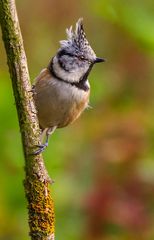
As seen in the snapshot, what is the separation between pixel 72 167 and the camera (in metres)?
5.45

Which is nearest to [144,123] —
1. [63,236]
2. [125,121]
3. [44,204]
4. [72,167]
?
[125,121]

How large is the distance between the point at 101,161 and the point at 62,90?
109 centimetres

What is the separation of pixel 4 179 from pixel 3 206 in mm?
168

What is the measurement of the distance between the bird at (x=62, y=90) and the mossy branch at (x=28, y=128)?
1.75 m

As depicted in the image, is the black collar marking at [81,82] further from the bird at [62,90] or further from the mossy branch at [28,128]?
the mossy branch at [28,128]

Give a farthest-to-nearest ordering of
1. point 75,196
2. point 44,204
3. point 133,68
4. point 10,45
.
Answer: point 133,68, point 75,196, point 44,204, point 10,45

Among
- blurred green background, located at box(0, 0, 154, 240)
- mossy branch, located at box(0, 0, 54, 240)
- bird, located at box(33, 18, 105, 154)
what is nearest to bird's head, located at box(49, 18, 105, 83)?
bird, located at box(33, 18, 105, 154)

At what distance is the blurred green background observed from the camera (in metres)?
4.88

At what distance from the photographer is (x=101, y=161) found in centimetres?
544

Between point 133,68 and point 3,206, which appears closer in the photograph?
point 3,206

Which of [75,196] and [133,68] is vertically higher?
[133,68]

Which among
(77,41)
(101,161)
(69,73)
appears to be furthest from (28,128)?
(101,161)

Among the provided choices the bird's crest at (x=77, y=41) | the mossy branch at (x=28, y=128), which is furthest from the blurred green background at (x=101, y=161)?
the mossy branch at (x=28, y=128)

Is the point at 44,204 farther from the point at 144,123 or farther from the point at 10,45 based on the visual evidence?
the point at 144,123
